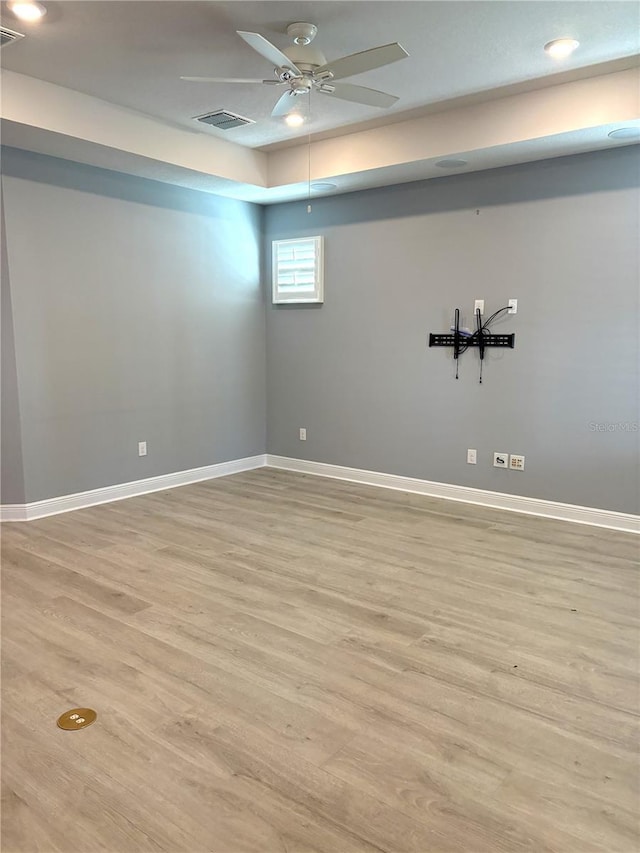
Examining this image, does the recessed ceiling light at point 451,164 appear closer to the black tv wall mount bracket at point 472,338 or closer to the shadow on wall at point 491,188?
the shadow on wall at point 491,188

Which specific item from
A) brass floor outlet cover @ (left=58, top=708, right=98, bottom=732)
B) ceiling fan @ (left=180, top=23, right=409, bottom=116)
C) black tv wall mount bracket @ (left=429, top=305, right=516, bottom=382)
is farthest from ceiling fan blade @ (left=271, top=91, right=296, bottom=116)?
brass floor outlet cover @ (left=58, top=708, right=98, bottom=732)

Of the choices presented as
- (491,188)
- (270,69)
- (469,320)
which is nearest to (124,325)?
(270,69)

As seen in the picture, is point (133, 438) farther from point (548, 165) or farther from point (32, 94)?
point (548, 165)

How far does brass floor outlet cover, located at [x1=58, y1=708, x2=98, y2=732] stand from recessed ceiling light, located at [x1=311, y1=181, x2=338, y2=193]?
4.28m

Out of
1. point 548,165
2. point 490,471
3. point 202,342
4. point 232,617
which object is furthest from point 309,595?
point 548,165

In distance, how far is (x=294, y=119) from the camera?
4328 mm

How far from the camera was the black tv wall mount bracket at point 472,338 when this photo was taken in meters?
4.72

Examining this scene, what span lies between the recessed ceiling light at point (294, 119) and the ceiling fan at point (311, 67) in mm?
948

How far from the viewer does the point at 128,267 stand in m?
4.95

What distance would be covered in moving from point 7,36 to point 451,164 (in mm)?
2956

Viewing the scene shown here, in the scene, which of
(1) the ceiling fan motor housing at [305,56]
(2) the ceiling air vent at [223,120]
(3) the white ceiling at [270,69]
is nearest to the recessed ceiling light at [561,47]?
(3) the white ceiling at [270,69]

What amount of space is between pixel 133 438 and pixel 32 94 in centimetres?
258

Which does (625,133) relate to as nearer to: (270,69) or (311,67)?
(311,67)

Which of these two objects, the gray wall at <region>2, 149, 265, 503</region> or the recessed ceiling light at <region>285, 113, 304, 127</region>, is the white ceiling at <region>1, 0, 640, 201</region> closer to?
the recessed ceiling light at <region>285, 113, 304, 127</region>
